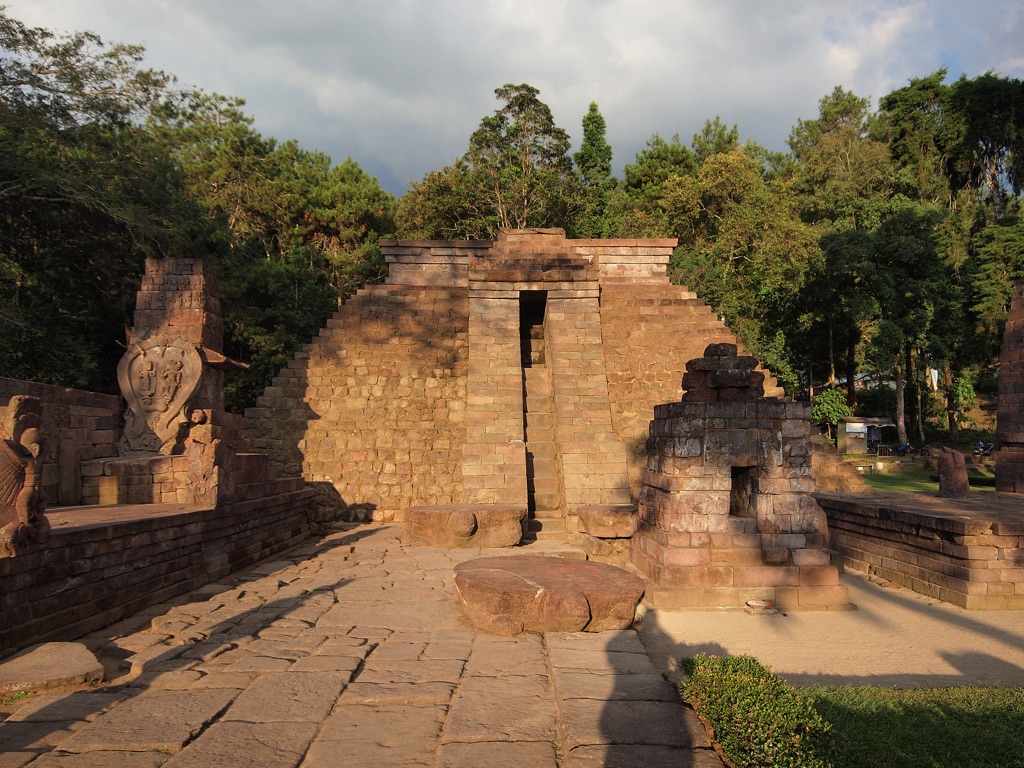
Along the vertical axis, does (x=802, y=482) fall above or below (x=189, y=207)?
below

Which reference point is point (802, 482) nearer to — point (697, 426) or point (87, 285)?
point (697, 426)

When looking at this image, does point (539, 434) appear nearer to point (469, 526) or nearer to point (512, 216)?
point (469, 526)

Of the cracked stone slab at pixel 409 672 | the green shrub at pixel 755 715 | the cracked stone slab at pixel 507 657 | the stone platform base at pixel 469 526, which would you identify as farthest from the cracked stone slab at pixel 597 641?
the stone platform base at pixel 469 526

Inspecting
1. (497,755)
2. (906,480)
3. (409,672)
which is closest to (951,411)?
(906,480)

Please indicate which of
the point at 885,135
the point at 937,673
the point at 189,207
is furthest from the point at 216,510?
the point at 885,135

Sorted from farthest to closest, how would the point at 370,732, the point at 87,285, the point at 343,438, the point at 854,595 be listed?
the point at 87,285, the point at 343,438, the point at 854,595, the point at 370,732

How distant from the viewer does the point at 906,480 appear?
773 inches

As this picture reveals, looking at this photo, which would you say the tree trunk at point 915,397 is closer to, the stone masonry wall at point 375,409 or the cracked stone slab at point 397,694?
the stone masonry wall at point 375,409

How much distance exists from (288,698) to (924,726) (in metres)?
3.79

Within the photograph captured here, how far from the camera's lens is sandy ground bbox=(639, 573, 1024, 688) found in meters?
4.62

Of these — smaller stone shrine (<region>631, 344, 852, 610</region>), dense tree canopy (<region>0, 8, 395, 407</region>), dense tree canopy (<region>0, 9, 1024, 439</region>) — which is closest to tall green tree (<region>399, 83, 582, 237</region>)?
dense tree canopy (<region>0, 9, 1024, 439</region>)

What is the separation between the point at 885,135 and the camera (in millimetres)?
36906

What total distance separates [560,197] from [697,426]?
902 inches

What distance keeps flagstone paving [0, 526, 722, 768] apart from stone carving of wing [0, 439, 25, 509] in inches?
50.7
